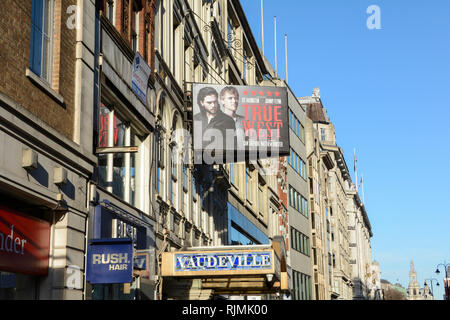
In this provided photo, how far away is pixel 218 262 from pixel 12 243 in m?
7.77

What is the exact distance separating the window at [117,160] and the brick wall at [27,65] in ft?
7.07

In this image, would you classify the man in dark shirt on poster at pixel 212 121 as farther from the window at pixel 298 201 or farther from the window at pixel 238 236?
the window at pixel 298 201

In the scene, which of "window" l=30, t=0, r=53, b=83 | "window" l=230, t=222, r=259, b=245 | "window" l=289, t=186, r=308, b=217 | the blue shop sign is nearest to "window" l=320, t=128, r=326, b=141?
"window" l=289, t=186, r=308, b=217

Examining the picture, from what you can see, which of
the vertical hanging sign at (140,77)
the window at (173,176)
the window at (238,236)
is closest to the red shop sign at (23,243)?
the vertical hanging sign at (140,77)

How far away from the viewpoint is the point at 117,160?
719 inches

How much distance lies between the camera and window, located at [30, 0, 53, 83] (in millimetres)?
13477

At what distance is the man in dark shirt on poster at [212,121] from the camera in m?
24.0

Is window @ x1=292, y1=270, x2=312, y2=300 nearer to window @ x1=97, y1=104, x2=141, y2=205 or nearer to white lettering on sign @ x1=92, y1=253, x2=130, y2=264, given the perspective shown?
window @ x1=97, y1=104, x2=141, y2=205

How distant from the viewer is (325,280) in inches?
2884

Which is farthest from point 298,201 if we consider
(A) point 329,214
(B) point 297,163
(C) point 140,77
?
(C) point 140,77

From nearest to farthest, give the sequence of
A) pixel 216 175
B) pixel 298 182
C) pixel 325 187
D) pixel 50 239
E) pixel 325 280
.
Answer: pixel 50 239, pixel 216 175, pixel 298 182, pixel 325 280, pixel 325 187

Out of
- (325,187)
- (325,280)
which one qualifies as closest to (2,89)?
(325,280)
